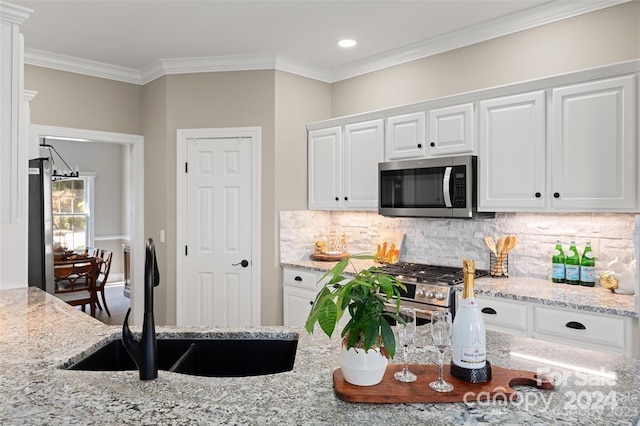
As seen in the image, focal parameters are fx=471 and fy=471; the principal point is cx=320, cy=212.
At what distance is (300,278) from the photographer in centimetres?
406

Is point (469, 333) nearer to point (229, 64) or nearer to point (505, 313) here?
point (505, 313)

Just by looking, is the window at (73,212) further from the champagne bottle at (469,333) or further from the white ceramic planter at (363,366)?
the champagne bottle at (469,333)

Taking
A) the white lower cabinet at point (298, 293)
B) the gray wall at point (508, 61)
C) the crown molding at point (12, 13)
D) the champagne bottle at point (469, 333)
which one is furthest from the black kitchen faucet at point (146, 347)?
the gray wall at point (508, 61)

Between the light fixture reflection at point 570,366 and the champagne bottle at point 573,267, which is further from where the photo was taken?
the champagne bottle at point 573,267

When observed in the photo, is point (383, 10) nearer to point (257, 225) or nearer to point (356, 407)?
point (257, 225)

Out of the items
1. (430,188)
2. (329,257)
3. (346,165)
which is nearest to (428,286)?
(430,188)

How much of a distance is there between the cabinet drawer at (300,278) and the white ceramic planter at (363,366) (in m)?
2.60

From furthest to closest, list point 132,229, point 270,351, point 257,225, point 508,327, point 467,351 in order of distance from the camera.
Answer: point 132,229, point 257,225, point 508,327, point 270,351, point 467,351

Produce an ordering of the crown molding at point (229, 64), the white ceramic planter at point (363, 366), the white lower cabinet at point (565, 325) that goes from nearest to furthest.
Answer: the white ceramic planter at point (363, 366)
the white lower cabinet at point (565, 325)
the crown molding at point (229, 64)

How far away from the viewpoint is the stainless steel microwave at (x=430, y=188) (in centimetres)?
327

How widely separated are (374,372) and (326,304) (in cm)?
24

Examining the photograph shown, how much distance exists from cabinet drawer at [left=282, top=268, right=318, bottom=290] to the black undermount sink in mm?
1918

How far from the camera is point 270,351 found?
1974 mm

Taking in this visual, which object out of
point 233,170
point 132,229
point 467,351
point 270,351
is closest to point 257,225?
point 233,170
